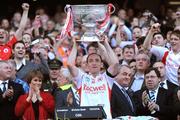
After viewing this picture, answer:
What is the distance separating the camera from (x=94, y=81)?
977 cm

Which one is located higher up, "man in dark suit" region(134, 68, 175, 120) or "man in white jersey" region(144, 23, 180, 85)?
"man in white jersey" region(144, 23, 180, 85)

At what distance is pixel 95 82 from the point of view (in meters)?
9.76

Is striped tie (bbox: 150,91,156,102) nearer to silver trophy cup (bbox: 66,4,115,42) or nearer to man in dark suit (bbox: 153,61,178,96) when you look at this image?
man in dark suit (bbox: 153,61,178,96)

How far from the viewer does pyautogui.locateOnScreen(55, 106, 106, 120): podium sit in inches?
319

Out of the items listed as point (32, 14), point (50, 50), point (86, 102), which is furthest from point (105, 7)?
point (32, 14)

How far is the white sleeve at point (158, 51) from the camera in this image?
11.4m

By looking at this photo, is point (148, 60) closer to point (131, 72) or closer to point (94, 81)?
point (131, 72)

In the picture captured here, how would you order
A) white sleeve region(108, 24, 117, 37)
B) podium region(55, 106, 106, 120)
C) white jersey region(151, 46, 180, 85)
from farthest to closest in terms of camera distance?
white sleeve region(108, 24, 117, 37) < white jersey region(151, 46, 180, 85) < podium region(55, 106, 106, 120)

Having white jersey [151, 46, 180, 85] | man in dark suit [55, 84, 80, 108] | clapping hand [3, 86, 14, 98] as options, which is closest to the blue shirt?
clapping hand [3, 86, 14, 98]

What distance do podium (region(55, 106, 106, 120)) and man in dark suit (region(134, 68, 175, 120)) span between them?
54.2 inches

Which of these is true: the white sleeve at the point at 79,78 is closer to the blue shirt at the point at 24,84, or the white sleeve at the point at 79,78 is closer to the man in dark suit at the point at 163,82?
the blue shirt at the point at 24,84

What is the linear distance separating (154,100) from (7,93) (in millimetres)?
2092

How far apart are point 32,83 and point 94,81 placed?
0.93 m

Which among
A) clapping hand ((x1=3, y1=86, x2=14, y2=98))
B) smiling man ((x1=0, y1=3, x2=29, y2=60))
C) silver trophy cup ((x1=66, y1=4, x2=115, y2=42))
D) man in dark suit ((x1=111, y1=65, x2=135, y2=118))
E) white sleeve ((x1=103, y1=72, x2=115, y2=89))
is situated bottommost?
man in dark suit ((x1=111, y1=65, x2=135, y2=118))
